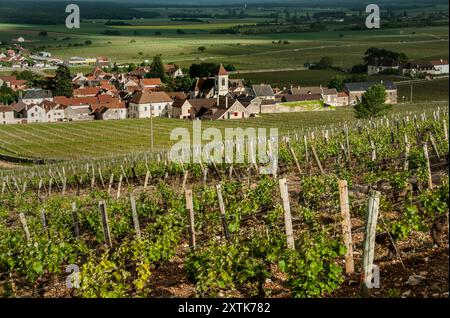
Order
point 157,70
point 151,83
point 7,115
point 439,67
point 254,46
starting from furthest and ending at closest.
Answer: point 254,46, point 157,70, point 151,83, point 439,67, point 7,115

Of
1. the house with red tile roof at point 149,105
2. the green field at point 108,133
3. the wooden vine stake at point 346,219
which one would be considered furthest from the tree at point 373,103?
the wooden vine stake at point 346,219

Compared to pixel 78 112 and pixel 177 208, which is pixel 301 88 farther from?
pixel 177 208

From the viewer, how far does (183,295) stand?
415 inches

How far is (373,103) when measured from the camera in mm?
51625

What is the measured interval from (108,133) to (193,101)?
807 inches

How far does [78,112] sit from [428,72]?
170ft

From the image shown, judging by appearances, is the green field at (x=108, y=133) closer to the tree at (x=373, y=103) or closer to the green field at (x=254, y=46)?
the tree at (x=373, y=103)

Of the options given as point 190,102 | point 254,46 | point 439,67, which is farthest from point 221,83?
point 254,46

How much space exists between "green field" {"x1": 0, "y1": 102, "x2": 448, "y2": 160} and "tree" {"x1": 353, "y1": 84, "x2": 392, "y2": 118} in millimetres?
7093

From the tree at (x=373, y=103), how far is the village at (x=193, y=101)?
2395 cm

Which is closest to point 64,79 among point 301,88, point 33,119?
point 33,119

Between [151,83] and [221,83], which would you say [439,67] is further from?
[151,83]

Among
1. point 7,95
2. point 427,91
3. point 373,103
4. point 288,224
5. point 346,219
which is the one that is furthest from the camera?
point 7,95

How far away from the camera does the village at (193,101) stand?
77812 mm
